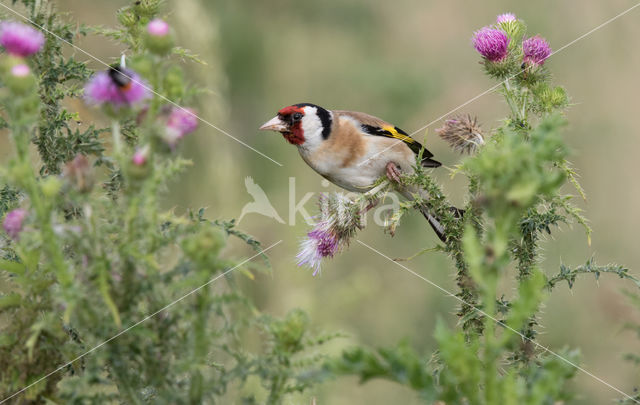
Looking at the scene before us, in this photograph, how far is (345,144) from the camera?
354cm

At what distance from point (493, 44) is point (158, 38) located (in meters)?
1.41

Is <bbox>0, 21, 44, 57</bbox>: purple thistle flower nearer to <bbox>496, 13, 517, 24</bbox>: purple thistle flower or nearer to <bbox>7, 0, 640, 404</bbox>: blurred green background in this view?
<bbox>496, 13, 517, 24</bbox>: purple thistle flower

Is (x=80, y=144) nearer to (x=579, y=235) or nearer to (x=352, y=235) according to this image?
(x=352, y=235)

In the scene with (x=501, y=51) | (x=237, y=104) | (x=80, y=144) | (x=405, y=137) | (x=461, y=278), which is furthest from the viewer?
(x=237, y=104)

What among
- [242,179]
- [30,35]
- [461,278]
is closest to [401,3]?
[242,179]

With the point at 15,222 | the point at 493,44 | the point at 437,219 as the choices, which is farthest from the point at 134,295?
the point at 493,44

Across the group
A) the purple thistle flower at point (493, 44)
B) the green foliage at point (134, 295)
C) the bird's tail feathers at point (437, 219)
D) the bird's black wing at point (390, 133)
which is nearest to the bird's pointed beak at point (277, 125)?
the bird's black wing at point (390, 133)

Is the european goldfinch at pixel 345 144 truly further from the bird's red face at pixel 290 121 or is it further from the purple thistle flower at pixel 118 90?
the purple thistle flower at pixel 118 90

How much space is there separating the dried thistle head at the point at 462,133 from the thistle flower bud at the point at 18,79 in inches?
62.7

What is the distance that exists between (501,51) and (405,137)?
1399 mm

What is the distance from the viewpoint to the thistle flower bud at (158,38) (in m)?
1.07

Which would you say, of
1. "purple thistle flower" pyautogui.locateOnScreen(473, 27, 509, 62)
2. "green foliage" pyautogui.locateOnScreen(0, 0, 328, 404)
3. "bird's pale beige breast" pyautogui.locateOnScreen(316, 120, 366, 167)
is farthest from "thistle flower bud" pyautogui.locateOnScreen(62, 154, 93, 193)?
"bird's pale beige breast" pyautogui.locateOnScreen(316, 120, 366, 167)

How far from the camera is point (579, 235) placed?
408 centimetres

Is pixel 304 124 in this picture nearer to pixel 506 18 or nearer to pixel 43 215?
pixel 506 18
